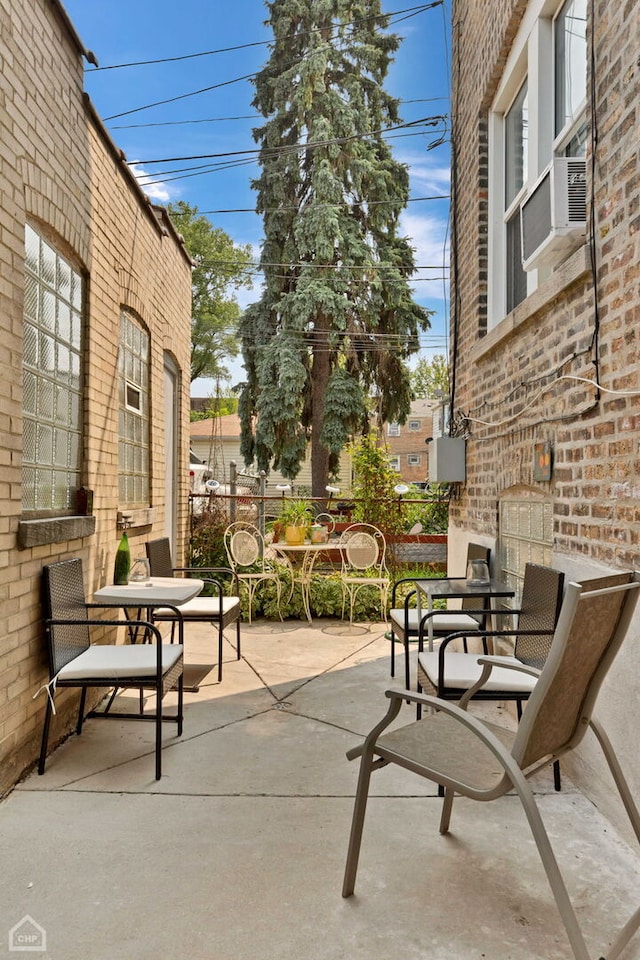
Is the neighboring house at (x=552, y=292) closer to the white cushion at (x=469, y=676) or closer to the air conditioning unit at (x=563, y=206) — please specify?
the air conditioning unit at (x=563, y=206)

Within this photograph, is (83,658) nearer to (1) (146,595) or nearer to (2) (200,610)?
(1) (146,595)

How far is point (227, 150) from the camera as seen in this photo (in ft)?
30.7

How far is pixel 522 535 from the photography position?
3.86m

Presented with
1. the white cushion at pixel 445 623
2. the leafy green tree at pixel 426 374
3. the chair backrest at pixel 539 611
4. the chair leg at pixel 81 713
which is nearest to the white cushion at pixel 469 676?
the chair backrest at pixel 539 611

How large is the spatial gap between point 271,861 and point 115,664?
47.6 inches

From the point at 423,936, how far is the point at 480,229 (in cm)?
438

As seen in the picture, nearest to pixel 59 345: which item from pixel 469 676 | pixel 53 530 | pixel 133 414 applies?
pixel 53 530

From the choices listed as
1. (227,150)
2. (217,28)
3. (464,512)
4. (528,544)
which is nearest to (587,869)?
(528,544)

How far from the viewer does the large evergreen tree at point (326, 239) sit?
14.3 metres

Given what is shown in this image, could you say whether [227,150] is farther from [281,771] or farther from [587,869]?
[587,869]

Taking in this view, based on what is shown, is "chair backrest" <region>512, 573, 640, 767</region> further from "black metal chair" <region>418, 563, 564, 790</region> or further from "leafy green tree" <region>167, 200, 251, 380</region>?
"leafy green tree" <region>167, 200, 251, 380</region>

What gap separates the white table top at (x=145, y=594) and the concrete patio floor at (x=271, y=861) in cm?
68

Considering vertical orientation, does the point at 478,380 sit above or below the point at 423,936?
above

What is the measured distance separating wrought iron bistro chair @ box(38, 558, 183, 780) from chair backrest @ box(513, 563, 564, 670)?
1681 mm
